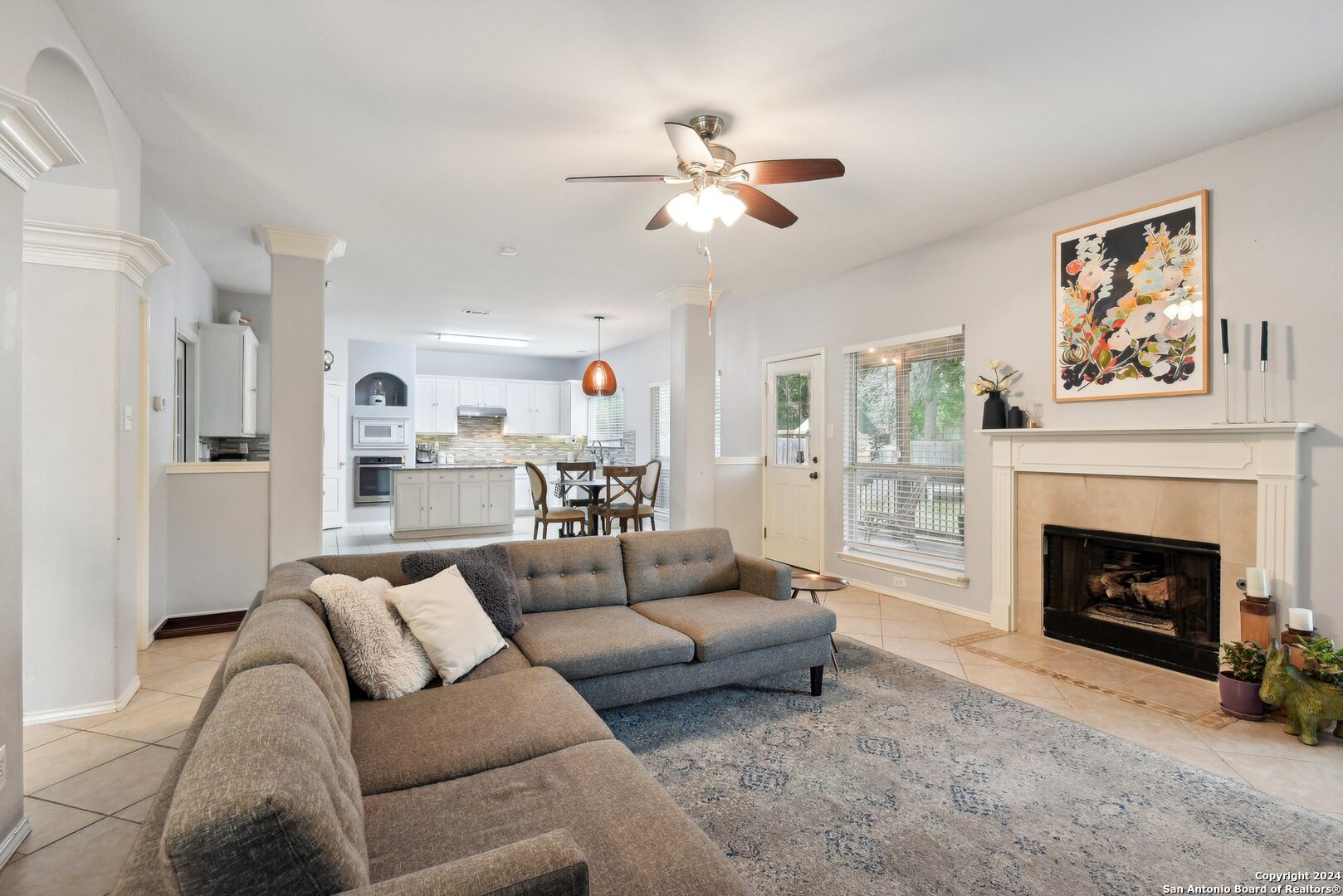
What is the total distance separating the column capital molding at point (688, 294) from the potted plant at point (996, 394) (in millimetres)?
2471

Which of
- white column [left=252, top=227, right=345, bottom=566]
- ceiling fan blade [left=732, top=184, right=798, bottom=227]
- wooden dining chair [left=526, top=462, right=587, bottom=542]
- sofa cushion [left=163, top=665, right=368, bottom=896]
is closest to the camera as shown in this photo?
sofa cushion [left=163, top=665, right=368, bottom=896]

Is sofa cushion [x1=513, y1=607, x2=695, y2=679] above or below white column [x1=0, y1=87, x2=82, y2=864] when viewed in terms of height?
below

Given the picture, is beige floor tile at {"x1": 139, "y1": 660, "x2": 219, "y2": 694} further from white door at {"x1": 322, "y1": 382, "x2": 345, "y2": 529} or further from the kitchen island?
white door at {"x1": 322, "y1": 382, "x2": 345, "y2": 529}

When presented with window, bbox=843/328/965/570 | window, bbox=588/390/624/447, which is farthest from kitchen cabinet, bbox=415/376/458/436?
window, bbox=843/328/965/570

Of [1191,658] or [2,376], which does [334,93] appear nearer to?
[2,376]

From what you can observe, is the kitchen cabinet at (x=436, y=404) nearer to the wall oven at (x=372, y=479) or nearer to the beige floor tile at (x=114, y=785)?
the wall oven at (x=372, y=479)

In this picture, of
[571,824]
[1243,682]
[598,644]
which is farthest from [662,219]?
[1243,682]

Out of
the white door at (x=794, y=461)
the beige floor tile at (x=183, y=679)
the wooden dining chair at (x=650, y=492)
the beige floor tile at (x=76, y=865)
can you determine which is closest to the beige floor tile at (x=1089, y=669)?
the white door at (x=794, y=461)

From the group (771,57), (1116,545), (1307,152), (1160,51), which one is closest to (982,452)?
(1116,545)

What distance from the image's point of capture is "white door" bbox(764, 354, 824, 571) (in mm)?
5668

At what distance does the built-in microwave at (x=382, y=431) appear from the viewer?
344 inches

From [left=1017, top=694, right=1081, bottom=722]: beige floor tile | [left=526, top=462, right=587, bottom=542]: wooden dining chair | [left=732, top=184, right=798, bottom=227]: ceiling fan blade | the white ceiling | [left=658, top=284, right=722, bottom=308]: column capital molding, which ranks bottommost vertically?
[left=1017, top=694, right=1081, bottom=722]: beige floor tile

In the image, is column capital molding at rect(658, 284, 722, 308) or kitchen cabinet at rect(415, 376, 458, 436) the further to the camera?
kitchen cabinet at rect(415, 376, 458, 436)

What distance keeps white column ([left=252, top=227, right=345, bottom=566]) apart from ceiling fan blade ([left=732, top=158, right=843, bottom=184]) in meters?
3.16
